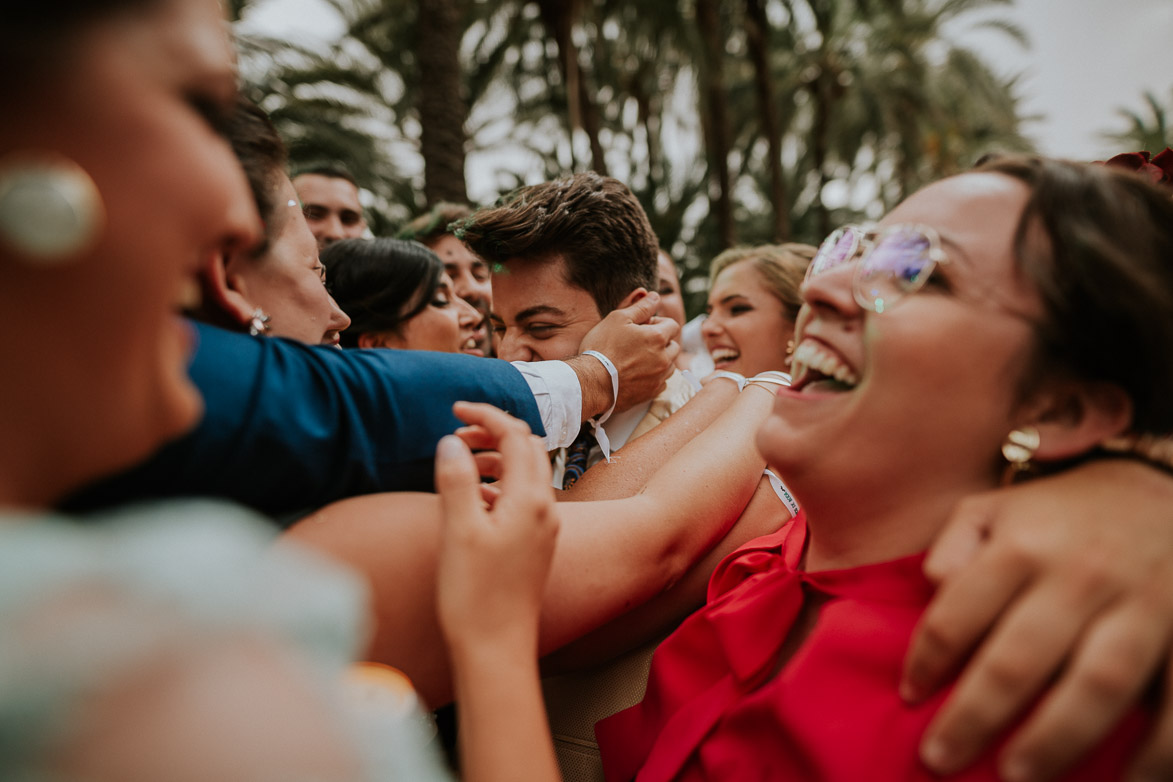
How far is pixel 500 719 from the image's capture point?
4.04 ft

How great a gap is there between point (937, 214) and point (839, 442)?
1.84 feet

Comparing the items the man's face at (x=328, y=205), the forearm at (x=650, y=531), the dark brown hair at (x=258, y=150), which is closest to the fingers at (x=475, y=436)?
the forearm at (x=650, y=531)

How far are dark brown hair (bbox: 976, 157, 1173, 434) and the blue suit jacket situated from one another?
48.3 inches

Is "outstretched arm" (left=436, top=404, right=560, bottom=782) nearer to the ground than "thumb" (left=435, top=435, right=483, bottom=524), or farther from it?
nearer to the ground

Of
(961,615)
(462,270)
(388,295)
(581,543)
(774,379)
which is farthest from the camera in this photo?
(462,270)

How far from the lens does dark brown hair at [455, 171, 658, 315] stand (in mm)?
3172

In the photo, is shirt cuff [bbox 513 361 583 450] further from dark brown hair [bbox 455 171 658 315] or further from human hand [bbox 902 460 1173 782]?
dark brown hair [bbox 455 171 658 315]

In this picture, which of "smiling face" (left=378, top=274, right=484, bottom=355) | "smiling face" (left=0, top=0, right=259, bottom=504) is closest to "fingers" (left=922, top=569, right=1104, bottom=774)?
"smiling face" (left=0, top=0, right=259, bottom=504)

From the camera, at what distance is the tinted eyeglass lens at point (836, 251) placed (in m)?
1.76

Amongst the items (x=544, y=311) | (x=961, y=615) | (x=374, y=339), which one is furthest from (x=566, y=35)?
(x=961, y=615)

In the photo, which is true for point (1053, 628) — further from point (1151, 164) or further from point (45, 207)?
point (1151, 164)

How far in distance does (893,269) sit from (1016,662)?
820 millimetres

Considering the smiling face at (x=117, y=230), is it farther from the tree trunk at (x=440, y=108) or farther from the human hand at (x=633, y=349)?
the tree trunk at (x=440, y=108)

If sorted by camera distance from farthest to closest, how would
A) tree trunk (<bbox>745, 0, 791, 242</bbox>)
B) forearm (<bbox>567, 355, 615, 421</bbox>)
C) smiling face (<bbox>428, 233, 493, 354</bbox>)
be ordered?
tree trunk (<bbox>745, 0, 791, 242</bbox>) → smiling face (<bbox>428, 233, 493, 354</bbox>) → forearm (<bbox>567, 355, 615, 421</bbox>)
